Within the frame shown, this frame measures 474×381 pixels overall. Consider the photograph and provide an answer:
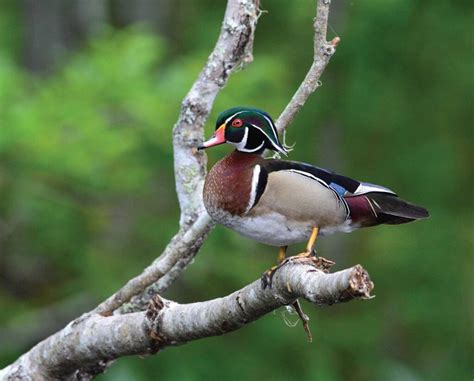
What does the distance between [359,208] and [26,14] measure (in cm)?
539

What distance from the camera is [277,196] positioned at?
118 inches

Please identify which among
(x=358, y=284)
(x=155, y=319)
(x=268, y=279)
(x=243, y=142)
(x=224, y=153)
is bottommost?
(x=358, y=284)

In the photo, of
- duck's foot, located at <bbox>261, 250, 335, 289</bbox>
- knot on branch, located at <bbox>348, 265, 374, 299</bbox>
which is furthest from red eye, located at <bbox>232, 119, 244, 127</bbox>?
knot on branch, located at <bbox>348, 265, 374, 299</bbox>

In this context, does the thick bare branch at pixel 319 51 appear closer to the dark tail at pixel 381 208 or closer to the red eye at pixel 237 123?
the red eye at pixel 237 123

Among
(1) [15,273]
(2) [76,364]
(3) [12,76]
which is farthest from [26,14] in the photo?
(2) [76,364]

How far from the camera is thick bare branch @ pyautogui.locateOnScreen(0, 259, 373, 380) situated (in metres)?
2.42

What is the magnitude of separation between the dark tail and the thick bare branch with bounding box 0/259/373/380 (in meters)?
0.38

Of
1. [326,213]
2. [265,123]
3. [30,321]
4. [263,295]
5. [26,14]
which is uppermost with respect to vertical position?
[26,14]

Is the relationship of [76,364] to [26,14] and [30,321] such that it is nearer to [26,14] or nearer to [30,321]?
[30,321]

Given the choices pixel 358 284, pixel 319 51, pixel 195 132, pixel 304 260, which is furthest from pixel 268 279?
pixel 195 132

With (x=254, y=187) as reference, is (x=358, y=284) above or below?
below

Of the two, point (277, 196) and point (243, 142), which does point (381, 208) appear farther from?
point (243, 142)

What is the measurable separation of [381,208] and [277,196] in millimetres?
284

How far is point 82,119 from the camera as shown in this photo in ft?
18.2
